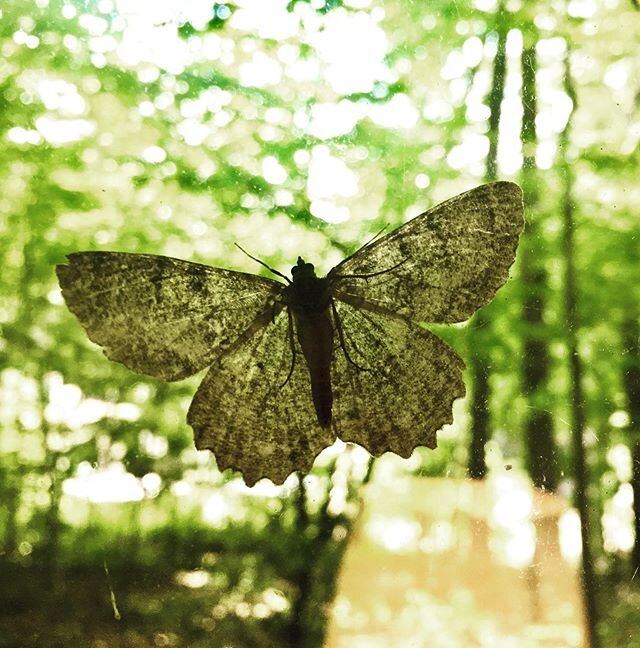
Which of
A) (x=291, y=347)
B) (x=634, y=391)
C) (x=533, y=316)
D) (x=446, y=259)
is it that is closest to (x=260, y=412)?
(x=291, y=347)

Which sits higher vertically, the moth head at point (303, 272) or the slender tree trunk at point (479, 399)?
the moth head at point (303, 272)

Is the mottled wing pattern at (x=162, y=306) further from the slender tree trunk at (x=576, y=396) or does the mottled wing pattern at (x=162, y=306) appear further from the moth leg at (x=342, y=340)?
the slender tree trunk at (x=576, y=396)

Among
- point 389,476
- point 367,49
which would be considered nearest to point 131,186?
point 367,49

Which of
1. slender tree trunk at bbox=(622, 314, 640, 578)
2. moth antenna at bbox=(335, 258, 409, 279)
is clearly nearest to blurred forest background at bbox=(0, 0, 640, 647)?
slender tree trunk at bbox=(622, 314, 640, 578)

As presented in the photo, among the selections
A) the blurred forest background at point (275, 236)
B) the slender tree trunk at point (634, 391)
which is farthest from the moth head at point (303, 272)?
the slender tree trunk at point (634, 391)

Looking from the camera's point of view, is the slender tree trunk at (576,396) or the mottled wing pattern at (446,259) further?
the slender tree trunk at (576,396)

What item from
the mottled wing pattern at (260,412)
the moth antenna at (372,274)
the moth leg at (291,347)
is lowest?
the mottled wing pattern at (260,412)

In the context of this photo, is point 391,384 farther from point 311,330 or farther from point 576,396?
point 576,396
